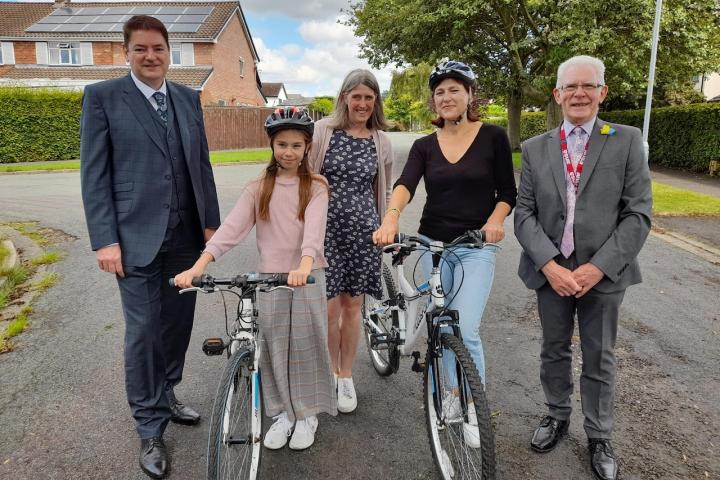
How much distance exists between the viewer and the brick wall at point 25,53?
35938mm

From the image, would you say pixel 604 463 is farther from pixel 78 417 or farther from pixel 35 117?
pixel 35 117

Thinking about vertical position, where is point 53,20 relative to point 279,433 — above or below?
above

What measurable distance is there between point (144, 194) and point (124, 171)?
16 centimetres

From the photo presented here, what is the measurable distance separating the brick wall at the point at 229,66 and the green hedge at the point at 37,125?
8.85 meters

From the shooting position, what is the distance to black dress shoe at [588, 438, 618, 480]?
9.40 ft

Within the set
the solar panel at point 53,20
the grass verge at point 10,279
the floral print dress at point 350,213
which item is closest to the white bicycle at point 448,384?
the floral print dress at point 350,213

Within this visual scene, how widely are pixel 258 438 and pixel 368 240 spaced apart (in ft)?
4.49

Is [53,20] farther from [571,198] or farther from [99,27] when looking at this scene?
[571,198]

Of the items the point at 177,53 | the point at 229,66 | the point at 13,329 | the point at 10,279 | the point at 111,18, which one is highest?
the point at 111,18

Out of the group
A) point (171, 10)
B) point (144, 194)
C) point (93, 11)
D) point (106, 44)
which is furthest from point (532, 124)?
point (144, 194)

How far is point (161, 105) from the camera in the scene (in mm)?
3160

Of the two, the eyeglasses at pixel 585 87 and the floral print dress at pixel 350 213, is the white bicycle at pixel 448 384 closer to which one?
the floral print dress at pixel 350 213

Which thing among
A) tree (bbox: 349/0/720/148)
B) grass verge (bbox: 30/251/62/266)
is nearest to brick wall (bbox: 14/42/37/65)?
tree (bbox: 349/0/720/148)

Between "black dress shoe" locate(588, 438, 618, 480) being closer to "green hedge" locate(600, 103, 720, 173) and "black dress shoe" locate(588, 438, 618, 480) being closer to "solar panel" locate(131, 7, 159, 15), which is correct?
"green hedge" locate(600, 103, 720, 173)
